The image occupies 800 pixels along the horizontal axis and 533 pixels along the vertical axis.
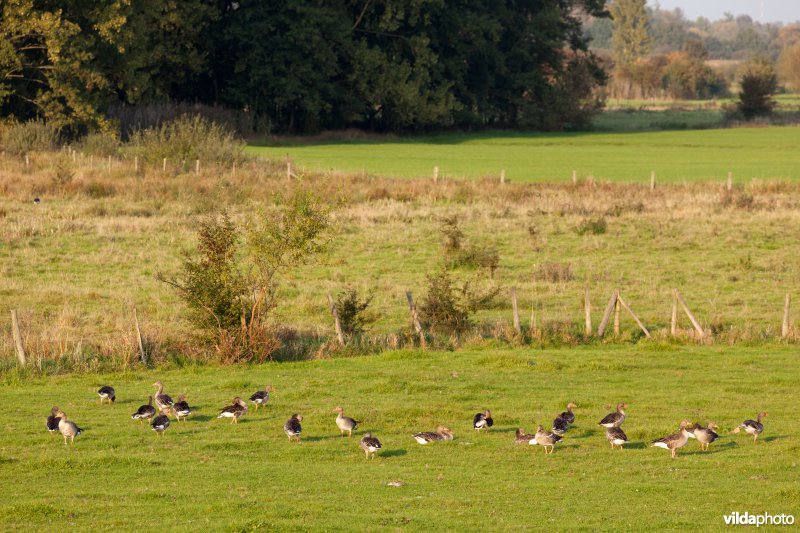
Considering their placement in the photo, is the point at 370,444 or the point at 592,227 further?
the point at 592,227

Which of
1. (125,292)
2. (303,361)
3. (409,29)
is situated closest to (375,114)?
(409,29)

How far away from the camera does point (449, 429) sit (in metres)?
21.5

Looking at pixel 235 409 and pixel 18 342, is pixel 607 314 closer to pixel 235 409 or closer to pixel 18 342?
pixel 235 409

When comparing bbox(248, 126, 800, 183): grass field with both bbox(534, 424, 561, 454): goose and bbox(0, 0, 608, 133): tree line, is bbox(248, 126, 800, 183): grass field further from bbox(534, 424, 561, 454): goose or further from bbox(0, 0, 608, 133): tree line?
bbox(534, 424, 561, 454): goose

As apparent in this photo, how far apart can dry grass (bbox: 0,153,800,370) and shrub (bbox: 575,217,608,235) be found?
0.42 meters

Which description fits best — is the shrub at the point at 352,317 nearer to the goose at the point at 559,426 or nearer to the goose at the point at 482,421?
the goose at the point at 482,421

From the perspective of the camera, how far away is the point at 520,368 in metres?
28.4

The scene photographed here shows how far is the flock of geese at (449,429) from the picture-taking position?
1959 centimetres

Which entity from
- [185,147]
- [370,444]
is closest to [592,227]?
[185,147]

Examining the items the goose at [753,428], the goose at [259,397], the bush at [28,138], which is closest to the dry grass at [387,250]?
the bush at [28,138]

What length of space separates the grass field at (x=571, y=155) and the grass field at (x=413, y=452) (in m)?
48.4

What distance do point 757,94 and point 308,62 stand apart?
66764mm

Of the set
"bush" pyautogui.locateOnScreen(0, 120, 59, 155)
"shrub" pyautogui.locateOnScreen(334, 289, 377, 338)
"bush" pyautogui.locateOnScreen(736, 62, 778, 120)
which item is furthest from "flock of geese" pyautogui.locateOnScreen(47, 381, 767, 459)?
"bush" pyautogui.locateOnScreen(736, 62, 778, 120)

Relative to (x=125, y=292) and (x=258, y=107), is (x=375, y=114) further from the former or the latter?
(x=125, y=292)
